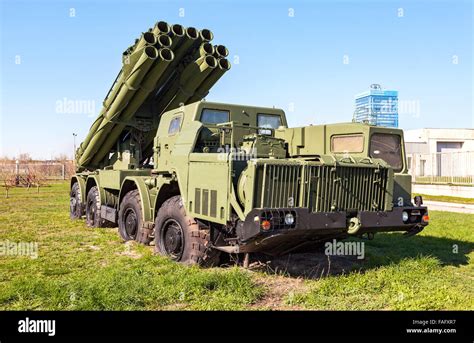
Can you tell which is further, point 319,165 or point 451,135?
point 451,135

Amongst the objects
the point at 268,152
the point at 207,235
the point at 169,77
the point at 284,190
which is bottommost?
the point at 207,235

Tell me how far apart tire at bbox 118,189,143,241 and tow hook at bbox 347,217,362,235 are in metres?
3.76

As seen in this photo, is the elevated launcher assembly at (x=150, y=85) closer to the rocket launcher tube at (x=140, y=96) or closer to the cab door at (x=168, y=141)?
the rocket launcher tube at (x=140, y=96)

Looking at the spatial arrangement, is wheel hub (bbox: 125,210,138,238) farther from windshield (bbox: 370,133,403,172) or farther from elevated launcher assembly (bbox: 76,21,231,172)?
windshield (bbox: 370,133,403,172)

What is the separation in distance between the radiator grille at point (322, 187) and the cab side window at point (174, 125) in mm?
2601

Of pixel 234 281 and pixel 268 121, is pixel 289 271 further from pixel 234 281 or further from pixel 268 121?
pixel 268 121

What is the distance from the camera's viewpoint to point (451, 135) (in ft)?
133

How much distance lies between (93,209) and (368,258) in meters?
6.47

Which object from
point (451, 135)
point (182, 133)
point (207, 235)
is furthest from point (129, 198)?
point (451, 135)

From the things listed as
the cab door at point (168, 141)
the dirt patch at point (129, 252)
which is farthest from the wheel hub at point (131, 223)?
the cab door at point (168, 141)

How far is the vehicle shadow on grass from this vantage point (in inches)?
240

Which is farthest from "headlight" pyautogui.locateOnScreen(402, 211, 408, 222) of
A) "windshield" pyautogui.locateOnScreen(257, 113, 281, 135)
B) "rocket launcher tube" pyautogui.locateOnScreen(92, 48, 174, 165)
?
"rocket launcher tube" pyautogui.locateOnScreen(92, 48, 174, 165)
